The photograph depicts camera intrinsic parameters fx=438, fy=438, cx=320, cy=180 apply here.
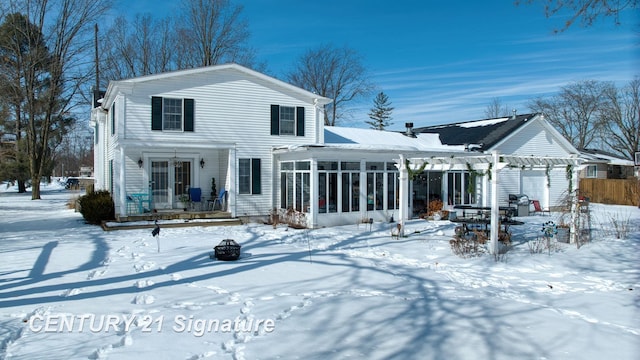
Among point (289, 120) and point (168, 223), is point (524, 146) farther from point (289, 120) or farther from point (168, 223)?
point (168, 223)

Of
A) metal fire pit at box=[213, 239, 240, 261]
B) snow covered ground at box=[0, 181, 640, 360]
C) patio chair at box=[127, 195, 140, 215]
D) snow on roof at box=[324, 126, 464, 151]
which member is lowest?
snow covered ground at box=[0, 181, 640, 360]

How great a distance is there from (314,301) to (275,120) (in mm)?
11122

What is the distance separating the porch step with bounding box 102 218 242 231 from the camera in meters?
13.7

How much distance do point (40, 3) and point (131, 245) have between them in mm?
22468

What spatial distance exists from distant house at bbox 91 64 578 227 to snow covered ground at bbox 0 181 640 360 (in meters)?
4.16

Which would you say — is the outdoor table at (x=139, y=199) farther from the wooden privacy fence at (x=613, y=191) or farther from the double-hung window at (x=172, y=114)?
the wooden privacy fence at (x=613, y=191)

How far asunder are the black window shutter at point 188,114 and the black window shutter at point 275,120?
300 centimetres

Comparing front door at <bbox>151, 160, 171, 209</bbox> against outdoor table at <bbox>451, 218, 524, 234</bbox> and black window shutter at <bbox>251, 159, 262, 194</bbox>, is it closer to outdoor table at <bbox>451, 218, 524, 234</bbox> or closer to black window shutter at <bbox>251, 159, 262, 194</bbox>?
black window shutter at <bbox>251, 159, 262, 194</bbox>

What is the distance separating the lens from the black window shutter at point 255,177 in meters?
16.2

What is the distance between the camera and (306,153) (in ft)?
48.2

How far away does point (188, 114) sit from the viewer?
1524cm

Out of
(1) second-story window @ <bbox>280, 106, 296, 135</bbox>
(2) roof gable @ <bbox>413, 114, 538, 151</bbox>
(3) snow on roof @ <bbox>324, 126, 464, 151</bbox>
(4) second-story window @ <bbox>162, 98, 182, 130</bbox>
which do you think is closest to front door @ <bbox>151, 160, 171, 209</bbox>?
(4) second-story window @ <bbox>162, 98, 182, 130</bbox>

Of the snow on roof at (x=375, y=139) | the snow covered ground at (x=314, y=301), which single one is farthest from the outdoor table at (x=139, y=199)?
the snow on roof at (x=375, y=139)

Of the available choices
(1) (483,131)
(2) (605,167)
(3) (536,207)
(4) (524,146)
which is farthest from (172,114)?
(2) (605,167)
